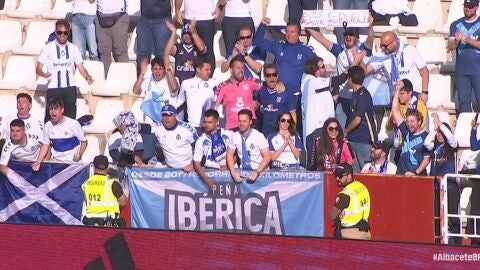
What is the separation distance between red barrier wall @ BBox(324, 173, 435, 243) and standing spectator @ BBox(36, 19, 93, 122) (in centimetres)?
454

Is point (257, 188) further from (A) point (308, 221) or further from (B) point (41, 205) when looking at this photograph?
(B) point (41, 205)

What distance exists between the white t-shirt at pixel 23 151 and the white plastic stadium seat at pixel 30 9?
13.9 feet

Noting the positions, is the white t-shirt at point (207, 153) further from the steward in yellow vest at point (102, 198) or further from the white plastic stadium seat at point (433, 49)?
the white plastic stadium seat at point (433, 49)

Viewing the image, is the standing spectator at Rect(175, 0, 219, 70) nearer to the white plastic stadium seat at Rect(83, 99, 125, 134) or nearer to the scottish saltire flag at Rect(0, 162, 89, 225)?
the white plastic stadium seat at Rect(83, 99, 125, 134)

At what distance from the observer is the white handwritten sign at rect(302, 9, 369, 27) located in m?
20.4

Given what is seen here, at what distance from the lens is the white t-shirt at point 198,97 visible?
20359mm

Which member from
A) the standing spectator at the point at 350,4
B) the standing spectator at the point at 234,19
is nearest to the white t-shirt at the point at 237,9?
the standing spectator at the point at 234,19

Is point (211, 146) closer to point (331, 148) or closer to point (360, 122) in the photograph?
point (331, 148)

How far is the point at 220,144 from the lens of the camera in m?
19.1

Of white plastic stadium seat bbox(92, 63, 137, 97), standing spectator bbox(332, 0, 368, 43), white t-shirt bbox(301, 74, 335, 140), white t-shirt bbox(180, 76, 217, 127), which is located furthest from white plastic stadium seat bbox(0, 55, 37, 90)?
white t-shirt bbox(301, 74, 335, 140)

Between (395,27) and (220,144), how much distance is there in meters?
4.14

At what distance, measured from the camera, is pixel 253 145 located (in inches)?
745

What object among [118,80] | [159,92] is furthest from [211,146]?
[118,80]

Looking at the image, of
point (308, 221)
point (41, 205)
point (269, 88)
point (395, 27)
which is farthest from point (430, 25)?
point (41, 205)
